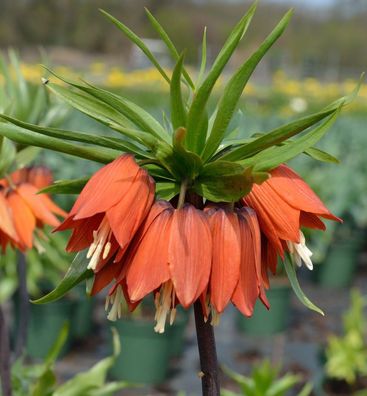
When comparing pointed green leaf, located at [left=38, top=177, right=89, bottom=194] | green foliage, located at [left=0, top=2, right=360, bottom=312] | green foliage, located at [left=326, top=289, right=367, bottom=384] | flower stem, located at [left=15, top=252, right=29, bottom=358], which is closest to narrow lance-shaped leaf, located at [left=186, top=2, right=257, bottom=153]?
green foliage, located at [left=0, top=2, right=360, bottom=312]

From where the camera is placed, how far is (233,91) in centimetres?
65

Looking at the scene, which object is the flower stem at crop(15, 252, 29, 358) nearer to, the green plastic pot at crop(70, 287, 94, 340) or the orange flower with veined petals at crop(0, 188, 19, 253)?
the orange flower with veined petals at crop(0, 188, 19, 253)

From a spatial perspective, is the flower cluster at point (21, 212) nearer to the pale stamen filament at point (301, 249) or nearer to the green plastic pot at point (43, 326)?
the pale stamen filament at point (301, 249)

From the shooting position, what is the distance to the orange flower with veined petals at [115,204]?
0.62m

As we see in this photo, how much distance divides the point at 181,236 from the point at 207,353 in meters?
0.13

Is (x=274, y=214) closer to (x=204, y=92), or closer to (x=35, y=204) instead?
(x=204, y=92)

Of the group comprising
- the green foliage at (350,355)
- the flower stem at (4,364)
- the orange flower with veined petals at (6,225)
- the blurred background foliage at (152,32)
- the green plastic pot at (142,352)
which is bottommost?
the blurred background foliage at (152,32)

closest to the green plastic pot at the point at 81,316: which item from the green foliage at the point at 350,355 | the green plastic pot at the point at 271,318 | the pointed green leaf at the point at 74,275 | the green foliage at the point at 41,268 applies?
the green foliage at the point at 41,268

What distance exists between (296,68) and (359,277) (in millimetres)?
18108

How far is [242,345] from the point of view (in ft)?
10.7

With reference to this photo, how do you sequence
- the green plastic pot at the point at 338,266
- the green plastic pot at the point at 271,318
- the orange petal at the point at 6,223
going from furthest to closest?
the green plastic pot at the point at 338,266
the green plastic pot at the point at 271,318
the orange petal at the point at 6,223

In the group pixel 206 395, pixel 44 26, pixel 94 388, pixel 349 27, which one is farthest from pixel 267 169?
pixel 349 27

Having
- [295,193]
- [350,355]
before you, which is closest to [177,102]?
[295,193]

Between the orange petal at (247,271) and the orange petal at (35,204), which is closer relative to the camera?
the orange petal at (247,271)
